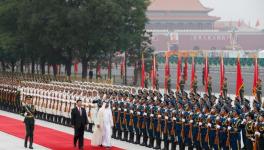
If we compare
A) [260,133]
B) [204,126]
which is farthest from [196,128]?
[260,133]

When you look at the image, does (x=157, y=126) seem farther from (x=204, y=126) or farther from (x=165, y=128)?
(x=204, y=126)

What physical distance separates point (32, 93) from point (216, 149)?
1325 cm

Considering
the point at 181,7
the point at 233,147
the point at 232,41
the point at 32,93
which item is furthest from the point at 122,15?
the point at 181,7

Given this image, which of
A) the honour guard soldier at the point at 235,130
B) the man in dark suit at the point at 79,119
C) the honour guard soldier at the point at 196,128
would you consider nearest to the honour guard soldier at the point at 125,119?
the man in dark suit at the point at 79,119

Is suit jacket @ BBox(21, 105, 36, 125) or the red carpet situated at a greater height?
suit jacket @ BBox(21, 105, 36, 125)

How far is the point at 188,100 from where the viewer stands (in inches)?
783

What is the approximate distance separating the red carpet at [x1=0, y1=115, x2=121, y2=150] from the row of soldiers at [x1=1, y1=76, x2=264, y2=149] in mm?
1081

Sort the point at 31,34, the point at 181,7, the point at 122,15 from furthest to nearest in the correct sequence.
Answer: the point at 181,7 < the point at 31,34 < the point at 122,15

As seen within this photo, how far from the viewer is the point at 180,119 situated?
742 inches

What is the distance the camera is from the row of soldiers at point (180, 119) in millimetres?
17064

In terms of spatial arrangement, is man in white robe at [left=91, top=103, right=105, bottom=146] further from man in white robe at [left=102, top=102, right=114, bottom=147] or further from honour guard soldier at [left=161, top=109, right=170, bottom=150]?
honour guard soldier at [left=161, top=109, right=170, bottom=150]

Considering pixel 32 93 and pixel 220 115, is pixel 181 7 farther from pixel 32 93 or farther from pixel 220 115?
pixel 220 115

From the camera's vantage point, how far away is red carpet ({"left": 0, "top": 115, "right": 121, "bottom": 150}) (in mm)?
20844

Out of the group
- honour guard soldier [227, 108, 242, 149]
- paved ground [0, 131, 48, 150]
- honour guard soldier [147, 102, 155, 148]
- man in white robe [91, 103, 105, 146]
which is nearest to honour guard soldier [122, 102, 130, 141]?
honour guard soldier [147, 102, 155, 148]
